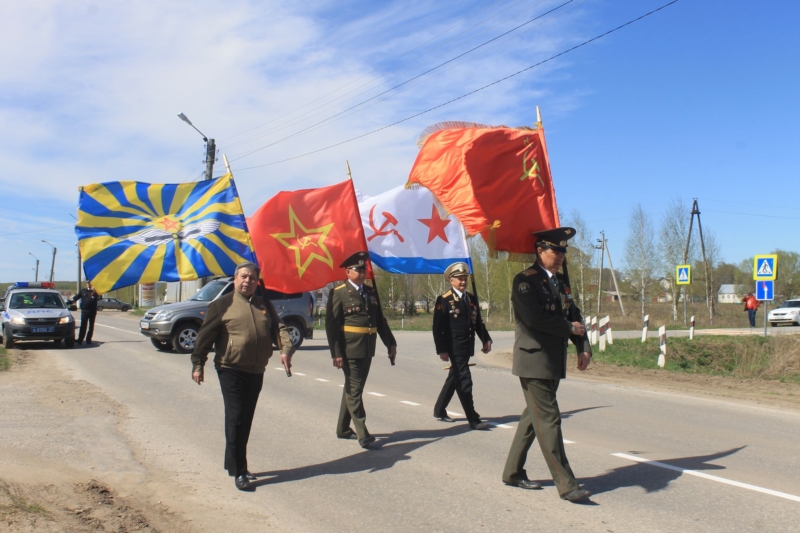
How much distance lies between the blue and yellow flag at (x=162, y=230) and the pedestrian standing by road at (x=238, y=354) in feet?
5.32

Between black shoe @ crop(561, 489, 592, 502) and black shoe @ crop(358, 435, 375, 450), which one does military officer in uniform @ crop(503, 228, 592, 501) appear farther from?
black shoe @ crop(358, 435, 375, 450)

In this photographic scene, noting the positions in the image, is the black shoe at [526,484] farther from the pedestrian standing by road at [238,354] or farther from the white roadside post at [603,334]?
the white roadside post at [603,334]

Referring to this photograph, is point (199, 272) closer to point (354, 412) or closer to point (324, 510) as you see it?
point (354, 412)

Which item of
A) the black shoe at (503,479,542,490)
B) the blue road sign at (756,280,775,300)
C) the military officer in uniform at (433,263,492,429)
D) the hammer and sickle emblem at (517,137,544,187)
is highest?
the hammer and sickle emblem at (517,137,544,187)

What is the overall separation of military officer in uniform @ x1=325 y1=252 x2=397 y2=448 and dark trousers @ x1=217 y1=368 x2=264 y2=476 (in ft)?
4.66

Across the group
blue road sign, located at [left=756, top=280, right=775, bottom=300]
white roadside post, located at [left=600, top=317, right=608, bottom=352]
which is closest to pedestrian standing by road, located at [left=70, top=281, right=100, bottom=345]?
white roadside post, located at [left=600, top=317, right=608, bottom=352]

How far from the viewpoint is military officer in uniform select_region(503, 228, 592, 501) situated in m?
5.20

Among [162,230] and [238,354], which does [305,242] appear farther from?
[238,354]

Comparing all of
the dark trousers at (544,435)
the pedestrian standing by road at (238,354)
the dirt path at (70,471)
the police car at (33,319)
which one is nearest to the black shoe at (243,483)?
the pedestrian standing by road at (238,354)

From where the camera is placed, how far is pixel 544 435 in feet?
17.1

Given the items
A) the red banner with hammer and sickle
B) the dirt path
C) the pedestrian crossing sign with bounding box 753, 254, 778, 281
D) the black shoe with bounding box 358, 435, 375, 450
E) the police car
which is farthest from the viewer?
the pedestrian crossing sign with bounding box 753, 254, 778, 281

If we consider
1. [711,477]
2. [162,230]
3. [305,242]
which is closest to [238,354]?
[305,242]

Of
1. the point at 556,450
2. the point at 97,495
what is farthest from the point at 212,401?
the point at 556,450

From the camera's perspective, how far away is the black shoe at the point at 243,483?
5.59 metres
